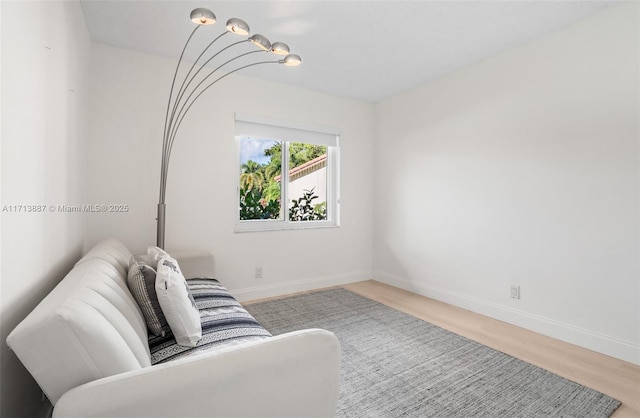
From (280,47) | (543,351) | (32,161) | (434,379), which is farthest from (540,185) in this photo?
(32,161)

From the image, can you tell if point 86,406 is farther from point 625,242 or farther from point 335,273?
point 335,273

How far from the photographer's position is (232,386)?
889 millimetres

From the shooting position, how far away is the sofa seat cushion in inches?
52.8

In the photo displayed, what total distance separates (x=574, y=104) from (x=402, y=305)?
230 centimetres

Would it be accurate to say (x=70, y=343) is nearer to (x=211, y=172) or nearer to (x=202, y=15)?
(x=202, y=15)

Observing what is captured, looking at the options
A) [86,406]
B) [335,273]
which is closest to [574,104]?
[335,273]

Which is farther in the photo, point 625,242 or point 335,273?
point 335,273

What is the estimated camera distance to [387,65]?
3.13 meters

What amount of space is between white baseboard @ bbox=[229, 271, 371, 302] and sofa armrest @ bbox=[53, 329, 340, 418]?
2470mm

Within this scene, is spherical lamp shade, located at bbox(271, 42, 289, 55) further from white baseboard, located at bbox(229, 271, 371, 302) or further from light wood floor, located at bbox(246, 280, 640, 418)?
light wood floor, located at bbox(246, 280, 640, 418)

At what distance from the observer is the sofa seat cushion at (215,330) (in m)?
1.34

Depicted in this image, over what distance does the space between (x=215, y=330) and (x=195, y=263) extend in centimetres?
134

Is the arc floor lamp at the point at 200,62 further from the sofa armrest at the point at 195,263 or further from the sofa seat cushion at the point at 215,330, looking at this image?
the sofa seat cushion at the point at 215,330

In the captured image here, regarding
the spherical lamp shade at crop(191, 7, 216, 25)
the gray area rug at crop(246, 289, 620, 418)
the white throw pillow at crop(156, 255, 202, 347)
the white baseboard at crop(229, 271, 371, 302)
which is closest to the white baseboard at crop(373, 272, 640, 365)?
the gray area rug at crop(246, 289, 620, 418)
